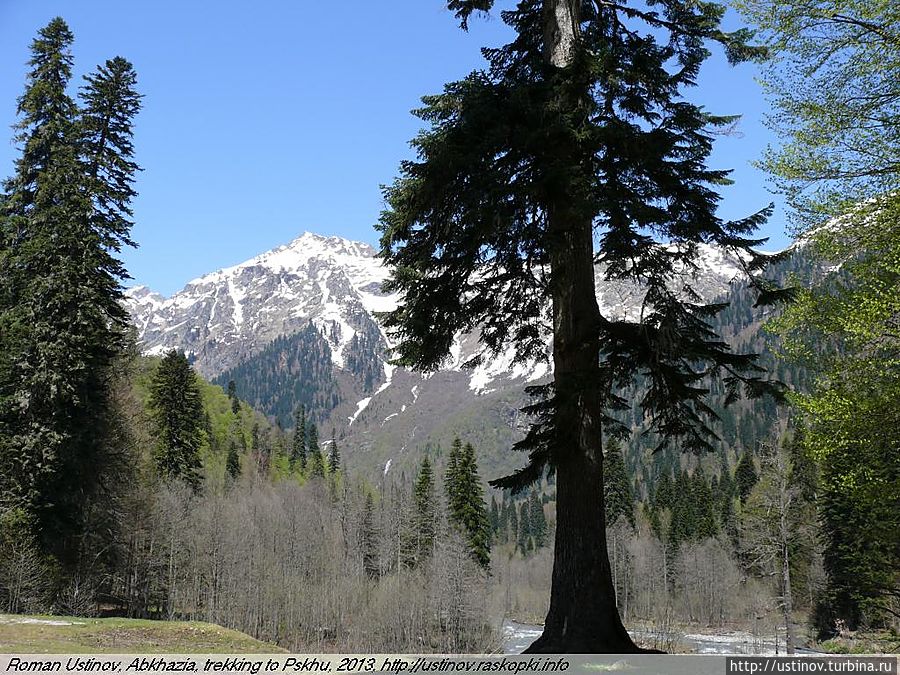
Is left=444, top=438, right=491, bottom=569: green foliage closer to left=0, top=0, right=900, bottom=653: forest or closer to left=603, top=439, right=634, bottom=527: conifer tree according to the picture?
left=603, top=439, right=634, bottom=527: conifer tree

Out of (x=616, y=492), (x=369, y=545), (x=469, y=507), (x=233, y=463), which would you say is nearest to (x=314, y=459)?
(x=233, y=463)

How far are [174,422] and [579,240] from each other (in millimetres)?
41748

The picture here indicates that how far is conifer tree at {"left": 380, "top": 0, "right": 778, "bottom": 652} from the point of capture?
8336 millimetres

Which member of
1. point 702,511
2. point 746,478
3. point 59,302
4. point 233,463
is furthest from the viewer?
point 746,478

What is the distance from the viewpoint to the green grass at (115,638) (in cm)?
1186

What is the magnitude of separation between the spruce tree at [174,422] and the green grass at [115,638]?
28.5 m

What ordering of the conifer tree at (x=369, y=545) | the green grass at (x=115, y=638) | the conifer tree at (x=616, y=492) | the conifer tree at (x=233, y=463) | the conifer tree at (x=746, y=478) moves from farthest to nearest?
the conifer tree at (x=746, y=478) → the conifer tree at (x=233, y=463) → the conifer tree at (x=369, y=545) → the conifer tree at (x=616, y=492) → the green grass at (x=115, y=638)

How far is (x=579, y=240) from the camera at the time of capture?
938 centimetres

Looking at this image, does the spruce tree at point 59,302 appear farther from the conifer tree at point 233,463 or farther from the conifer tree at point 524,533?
the conifer tree at point 524,533

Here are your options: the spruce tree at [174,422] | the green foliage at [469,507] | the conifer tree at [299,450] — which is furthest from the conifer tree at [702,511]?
the conifer tree at [299,450]

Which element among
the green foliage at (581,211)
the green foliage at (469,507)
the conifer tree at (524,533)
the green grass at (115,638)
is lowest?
the conifer tree at (524,533)

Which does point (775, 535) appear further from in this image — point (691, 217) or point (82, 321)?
point (82, 321)

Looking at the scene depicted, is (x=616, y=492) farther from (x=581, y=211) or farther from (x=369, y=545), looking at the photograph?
(x=581, y=211)

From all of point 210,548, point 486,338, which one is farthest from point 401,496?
point 486,338
